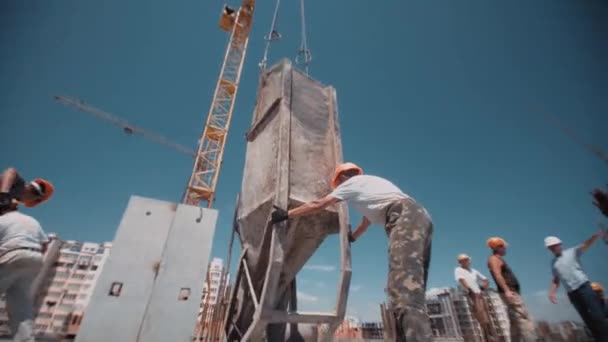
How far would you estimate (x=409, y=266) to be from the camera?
1.84 meters

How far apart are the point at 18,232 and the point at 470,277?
290 inches

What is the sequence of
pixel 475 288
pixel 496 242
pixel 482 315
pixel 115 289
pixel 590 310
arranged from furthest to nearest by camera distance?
pixel 475 288 < pixel 482 315 < pixel 496 242 < pixel 590 310 < pixel 115 289

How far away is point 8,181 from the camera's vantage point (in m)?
2.51

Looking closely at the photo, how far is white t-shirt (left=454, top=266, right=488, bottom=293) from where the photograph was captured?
5340 mm

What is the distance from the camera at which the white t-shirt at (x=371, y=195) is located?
2373 mm

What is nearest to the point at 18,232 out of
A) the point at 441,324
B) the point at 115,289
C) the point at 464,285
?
→ the point at 115,289

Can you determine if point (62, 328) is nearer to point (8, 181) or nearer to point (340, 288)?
point (8, 181)

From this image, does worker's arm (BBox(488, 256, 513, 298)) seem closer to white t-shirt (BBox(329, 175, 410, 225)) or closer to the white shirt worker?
white t-shirt (BBox(329, 175, 410, 225))

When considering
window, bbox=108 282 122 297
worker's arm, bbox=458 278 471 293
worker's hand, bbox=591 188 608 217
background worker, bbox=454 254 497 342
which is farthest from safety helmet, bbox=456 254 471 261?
window, bbox=108 282 122 297

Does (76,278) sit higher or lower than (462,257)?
higher

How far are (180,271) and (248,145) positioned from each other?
2.35 meters

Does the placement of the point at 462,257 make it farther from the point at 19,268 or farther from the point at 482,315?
the point at 19,268

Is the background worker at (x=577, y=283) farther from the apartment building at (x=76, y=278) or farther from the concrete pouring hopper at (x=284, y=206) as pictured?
the apartment building at (x=76, y=278)

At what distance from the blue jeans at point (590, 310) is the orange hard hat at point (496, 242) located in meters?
1.07
